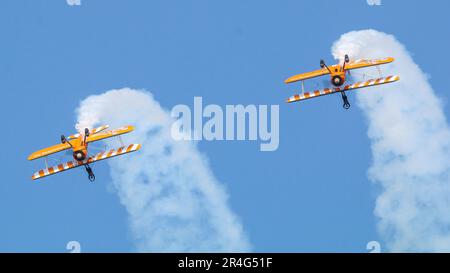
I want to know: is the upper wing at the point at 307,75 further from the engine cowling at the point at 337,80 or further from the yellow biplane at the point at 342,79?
the engine cowling at the point at 337,80

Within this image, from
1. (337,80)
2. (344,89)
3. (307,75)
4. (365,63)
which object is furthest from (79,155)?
(365,63)

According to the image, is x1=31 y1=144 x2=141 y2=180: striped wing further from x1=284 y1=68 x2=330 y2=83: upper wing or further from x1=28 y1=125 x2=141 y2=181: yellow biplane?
x1=284 y1=68 x2=330 y2=83: upper wing

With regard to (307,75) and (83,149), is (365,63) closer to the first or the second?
(307,75)

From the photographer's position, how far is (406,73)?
10431cm

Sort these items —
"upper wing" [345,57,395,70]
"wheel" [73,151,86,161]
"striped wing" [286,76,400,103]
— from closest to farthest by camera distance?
1. "wheel" [73,151,86,161]
2. "striped wing" [286,76,400,103]
3. "upper wing" [345,57,395,70]

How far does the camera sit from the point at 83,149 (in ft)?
302

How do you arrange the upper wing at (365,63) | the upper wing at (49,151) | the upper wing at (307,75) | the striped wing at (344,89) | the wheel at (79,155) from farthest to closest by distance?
the upper wing at (307,75)
the upper wing at (365,63)
the upper wing at (49,151)
the striped wing at (344,89)
the wheel at (79,155)

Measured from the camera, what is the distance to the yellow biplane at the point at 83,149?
92.2 m

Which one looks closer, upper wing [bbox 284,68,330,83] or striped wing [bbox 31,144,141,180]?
striped wing [bbox 31,144,141,180]

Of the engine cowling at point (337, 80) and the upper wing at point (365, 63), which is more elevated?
the upper wing at point (365, 63)

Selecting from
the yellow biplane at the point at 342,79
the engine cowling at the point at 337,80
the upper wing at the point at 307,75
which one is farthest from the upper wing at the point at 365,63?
the upper wing at the point at 307,75

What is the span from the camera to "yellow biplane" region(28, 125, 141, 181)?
92.2 meters

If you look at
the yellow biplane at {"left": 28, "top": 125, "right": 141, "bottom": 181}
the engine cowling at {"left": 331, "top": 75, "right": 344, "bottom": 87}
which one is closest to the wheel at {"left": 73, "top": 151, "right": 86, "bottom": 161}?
the yellow biplane at {"left": 28, "top": 125, "right": 141, "bottom": 181}
